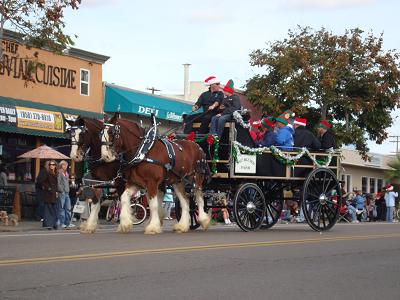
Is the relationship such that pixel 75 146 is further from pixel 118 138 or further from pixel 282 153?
pixel 282 153

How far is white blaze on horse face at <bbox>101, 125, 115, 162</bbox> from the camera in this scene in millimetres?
14266

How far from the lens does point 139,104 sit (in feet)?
103

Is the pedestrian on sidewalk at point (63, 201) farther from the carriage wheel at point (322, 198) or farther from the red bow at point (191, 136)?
the carriage wheel at point (322, 198)

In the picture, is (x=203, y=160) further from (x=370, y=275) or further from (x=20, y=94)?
(x=20, y=94)

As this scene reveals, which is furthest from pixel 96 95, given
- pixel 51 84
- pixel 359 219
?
pixel 359 219

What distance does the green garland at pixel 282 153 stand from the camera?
16.1 metres

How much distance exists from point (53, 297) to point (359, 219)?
28.5 metres

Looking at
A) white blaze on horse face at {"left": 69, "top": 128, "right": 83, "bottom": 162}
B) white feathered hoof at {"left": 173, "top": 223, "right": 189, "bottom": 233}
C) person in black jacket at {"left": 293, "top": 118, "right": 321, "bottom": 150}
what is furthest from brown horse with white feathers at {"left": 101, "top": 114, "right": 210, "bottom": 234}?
person in black jacket at {"left": 293, "top": 118, "right": 321, "bottom": 150}

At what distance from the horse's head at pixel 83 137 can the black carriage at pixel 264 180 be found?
2.81 m

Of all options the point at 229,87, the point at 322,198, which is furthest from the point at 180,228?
the point at 322,198

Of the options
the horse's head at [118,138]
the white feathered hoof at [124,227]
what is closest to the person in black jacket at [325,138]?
the horse's head at [118,138]

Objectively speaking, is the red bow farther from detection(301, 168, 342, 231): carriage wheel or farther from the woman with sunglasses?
the woman with sunglasses

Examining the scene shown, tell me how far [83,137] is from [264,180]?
4724 mm

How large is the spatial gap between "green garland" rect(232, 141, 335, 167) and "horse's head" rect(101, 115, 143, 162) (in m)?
2.24
